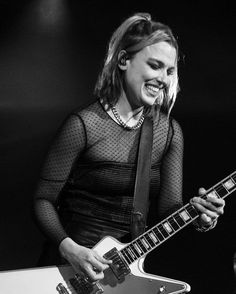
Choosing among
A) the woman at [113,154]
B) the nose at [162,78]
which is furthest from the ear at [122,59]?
the nose at [162,78]

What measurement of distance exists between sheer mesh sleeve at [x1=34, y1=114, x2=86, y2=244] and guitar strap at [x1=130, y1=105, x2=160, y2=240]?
19 cm

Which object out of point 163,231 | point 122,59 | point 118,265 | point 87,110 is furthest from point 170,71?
point 118,265

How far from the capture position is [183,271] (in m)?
2.52

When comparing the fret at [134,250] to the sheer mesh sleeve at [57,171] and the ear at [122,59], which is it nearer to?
the sheer mesh sleeve at [57,171]

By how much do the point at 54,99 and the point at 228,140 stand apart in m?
0.75

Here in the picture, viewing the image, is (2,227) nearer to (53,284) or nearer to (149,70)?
(53,284)

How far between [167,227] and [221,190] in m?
0.20

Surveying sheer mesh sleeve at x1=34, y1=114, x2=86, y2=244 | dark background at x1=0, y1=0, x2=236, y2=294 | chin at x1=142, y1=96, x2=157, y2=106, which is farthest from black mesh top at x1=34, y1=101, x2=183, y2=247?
dark background at x1=0, y1=0, x2=236, y2=294

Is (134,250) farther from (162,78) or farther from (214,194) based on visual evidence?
(162,78)

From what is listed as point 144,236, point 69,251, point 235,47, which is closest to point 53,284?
point 69,251

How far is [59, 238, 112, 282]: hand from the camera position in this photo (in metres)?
1.66

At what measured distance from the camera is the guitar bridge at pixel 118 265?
1753 mm

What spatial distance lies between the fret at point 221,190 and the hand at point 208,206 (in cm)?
5

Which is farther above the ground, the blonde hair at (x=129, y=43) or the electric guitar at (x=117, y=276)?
the blonde hair at (x=129, y=43)
